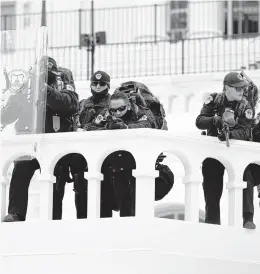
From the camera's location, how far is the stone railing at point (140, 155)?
66.7 ft

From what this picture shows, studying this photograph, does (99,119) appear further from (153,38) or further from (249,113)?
(153,38)

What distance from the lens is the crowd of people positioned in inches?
817

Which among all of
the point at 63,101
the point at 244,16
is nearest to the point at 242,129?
the point at 63,101

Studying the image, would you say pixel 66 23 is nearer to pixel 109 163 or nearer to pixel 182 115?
pixel 182 115

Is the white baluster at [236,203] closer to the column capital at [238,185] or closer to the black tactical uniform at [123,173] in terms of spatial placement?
the column capital at [238,185]

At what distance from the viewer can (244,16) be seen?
1455 inches

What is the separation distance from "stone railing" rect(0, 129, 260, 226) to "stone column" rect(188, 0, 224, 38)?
13812 mm

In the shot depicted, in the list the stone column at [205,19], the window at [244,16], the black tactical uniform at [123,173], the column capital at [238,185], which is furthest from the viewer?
the window at [244,16]

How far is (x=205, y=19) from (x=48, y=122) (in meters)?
14.1

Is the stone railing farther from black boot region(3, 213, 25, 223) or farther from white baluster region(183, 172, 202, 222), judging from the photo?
black boot region(3, 213, 25, 223)

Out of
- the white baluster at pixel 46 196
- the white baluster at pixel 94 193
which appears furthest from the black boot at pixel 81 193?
the white baluster at pixel 94 193

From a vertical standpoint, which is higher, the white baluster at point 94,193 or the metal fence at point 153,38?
the metal fence at point 153,38

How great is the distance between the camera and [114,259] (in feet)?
66.3

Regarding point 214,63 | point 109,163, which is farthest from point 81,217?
point 214,63
